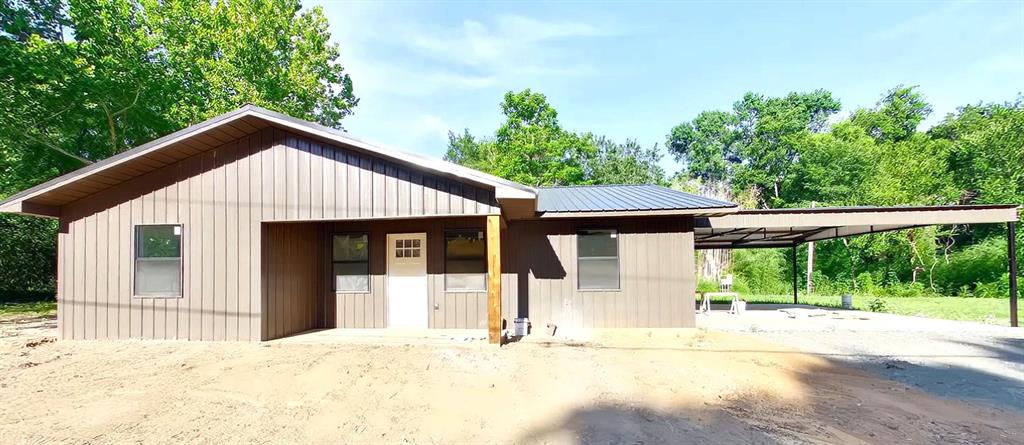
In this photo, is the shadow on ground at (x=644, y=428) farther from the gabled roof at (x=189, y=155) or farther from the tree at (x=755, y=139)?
the tree at (x=755, y=139)

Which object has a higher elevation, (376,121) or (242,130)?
(376,121)

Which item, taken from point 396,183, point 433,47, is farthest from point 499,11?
point 396,183

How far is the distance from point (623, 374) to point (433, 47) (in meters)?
15.8

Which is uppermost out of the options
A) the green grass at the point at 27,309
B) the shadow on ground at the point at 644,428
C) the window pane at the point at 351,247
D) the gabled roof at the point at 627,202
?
the gabled roof at the point at 627,202

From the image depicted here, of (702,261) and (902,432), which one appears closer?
(902,432)

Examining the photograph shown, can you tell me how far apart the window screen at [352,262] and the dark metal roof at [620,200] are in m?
3.57

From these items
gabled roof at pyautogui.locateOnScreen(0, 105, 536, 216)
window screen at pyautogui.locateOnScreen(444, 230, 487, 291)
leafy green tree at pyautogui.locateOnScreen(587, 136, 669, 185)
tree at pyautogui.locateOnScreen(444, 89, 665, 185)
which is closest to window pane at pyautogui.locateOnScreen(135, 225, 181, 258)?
gabled roof at pyautogui.locateOnScreen(0, 105, 536, 216)

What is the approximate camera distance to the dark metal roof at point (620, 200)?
759 centimetres

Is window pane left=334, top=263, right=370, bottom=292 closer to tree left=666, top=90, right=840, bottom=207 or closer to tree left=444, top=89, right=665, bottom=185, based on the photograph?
tree left=444, top=89, right=665, bottom=185

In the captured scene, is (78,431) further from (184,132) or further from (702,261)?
(702,261)

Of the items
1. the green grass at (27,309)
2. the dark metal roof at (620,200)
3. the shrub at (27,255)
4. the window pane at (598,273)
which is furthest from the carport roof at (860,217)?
the shrub at (27,255)

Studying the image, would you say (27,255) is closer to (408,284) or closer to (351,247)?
(351,247)

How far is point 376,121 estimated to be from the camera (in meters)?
27.8

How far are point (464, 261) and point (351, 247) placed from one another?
90.3 inches
